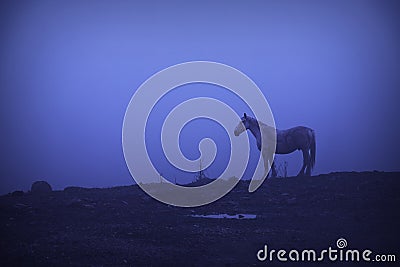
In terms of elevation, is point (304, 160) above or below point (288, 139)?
below

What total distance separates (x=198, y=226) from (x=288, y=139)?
Result: 6589mm

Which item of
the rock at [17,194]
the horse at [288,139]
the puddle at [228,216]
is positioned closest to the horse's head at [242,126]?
the horse at [288,139]

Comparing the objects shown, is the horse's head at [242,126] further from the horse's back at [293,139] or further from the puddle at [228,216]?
the puddle at [228,216]

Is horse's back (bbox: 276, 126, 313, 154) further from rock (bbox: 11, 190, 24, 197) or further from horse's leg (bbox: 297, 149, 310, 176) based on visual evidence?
rock (bbox: 11, 190, 24, 197)

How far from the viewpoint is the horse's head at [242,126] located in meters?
14.5

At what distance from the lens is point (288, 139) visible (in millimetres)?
14008

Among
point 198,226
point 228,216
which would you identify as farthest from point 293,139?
point 198,226

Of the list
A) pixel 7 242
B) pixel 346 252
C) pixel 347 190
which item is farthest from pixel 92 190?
pixel 346 252

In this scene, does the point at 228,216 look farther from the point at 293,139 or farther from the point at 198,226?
the point at 293,139

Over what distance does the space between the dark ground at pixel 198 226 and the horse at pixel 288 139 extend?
1.57 meters

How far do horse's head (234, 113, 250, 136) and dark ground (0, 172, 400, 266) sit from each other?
297 centimetres

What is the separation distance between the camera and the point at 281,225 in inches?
336

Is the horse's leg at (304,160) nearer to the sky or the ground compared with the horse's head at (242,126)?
nearer to the ground

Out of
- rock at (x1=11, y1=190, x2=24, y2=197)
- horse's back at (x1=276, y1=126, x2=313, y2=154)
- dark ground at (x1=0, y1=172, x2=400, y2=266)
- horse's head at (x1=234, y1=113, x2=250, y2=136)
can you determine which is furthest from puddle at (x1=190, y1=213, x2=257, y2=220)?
rock at (x1=11, y1=190, x2=24, y2=197)
